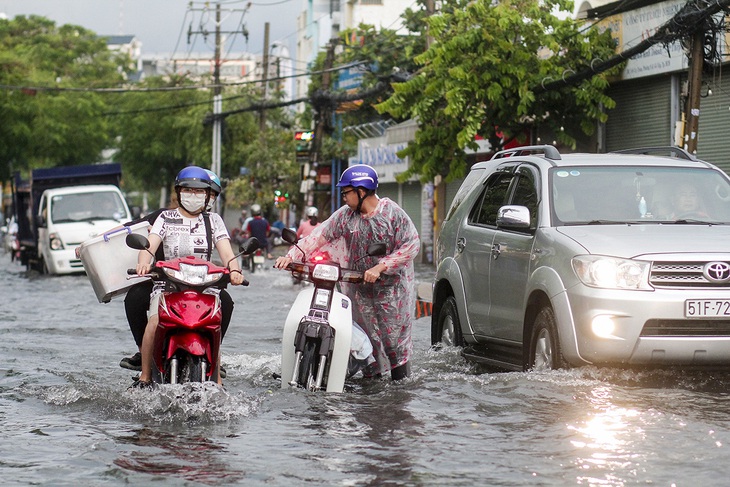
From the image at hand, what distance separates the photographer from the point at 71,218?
1154 inches

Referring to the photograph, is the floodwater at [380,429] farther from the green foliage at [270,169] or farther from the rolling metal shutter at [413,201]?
the green foliage at [270,169]

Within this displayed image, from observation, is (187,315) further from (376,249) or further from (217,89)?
(217,89)

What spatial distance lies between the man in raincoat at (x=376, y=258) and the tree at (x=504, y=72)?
16.7 m

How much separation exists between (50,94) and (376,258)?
5999 centimetres

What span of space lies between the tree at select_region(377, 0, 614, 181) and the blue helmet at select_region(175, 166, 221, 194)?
17.7 meters

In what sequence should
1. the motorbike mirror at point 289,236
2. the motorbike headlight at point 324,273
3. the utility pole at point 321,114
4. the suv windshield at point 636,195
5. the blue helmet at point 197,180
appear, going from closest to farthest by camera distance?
the blue helmet at point 197,180, the motorbike mirror at point 289,236, the motorbike headlight at point 324,273, the suv windshield at point 636,195, the utility pole at point 321,114

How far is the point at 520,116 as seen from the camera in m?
26.6

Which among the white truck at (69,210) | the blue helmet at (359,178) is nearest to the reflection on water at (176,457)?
the blue helmet at (359,178)

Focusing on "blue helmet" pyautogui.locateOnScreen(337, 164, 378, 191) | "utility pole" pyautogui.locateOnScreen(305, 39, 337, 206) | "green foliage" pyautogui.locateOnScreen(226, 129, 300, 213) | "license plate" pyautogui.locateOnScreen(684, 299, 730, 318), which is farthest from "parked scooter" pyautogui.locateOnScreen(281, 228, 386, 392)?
"green foliage" pyautogui.locateOnScreen(226, 129, 300, 213)

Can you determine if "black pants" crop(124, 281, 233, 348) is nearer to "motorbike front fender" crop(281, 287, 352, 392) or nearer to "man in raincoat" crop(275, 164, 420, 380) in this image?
"motorbike front fender" crop(281, 287, 352, 392)

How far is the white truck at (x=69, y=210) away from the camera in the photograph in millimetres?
28688

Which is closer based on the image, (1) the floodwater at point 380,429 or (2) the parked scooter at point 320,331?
(1) the floodwater at point 380,429

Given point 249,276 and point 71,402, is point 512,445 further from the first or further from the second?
Result: point 249,276

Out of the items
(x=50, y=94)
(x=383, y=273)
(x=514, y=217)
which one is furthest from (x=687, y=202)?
(x=50, y=94)
